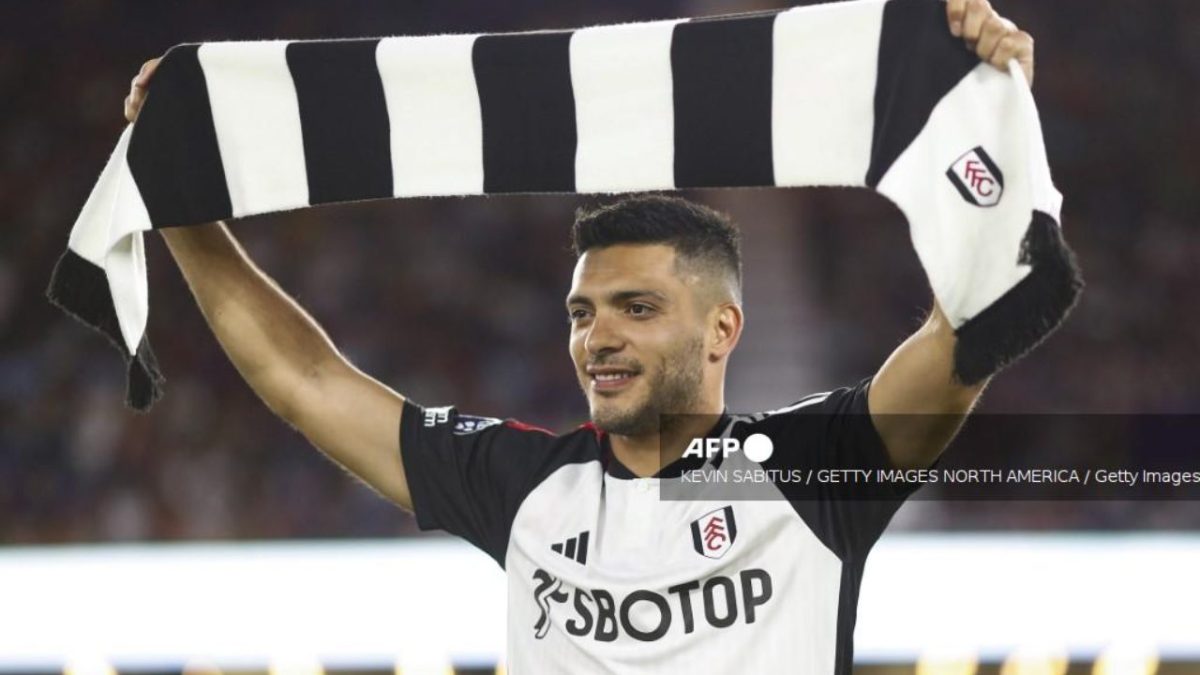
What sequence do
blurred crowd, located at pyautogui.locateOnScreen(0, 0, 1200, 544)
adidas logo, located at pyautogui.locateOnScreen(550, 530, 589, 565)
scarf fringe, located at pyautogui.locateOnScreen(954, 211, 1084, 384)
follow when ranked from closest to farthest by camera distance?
scarf fringe, located at pyautogui.locateOnScreen(954, 211, 1084, 384)
adidas logo, located at pyautogui.locateOnScreen(550, 530, 589, 565)
blurred crowd, located at pyautogui.locateOnScreen(0, 0, 1200, 544)

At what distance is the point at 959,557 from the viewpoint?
4137 mm

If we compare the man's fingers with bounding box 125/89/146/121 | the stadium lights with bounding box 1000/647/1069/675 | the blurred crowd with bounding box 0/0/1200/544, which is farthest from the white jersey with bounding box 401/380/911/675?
the blurred crowd with bounding box 0/0/1200/544

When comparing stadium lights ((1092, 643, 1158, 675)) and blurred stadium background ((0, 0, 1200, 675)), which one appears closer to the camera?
stadium lights ((1092, 643, 1158, 675))

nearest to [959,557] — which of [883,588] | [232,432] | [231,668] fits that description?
[883,588]

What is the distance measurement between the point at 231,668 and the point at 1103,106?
5.26 m

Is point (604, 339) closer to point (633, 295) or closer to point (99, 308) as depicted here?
point (633, 295)

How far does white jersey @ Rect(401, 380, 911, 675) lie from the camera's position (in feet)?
6.31

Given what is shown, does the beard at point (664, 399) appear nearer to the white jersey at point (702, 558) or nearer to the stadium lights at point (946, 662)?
the white jersey at point (702, 558)

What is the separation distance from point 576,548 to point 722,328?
359 mm

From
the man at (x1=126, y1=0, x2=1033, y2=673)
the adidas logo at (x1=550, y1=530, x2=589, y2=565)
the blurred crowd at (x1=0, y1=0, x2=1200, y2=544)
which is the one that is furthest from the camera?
the blurred crowd at (x1=0, y1=0, x2=1200, y2=544)

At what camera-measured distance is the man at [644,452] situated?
1.92 metres

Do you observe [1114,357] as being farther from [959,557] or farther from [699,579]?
[699,579]

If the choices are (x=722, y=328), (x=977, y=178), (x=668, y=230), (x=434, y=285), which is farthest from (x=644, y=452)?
(x=434, y=285)

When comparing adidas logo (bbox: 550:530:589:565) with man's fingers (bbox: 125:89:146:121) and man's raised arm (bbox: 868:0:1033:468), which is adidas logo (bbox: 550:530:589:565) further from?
man's fingers (bbox: 125:89:146:121)
